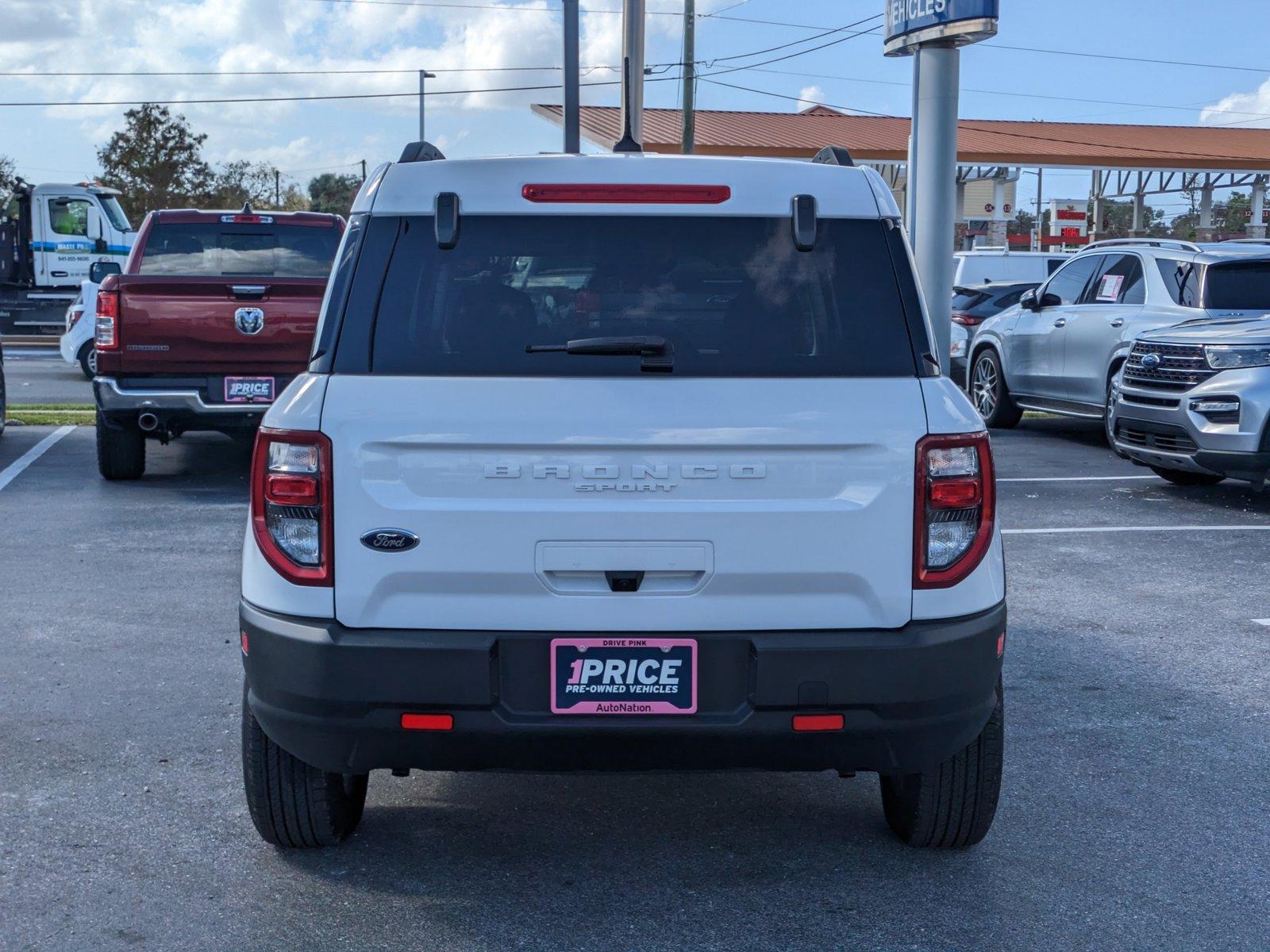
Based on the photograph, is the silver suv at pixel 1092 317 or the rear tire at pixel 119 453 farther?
the silver suv at pixel 1092 317

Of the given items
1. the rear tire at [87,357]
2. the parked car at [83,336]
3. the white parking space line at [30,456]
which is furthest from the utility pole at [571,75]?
the rear tire at [87,357]

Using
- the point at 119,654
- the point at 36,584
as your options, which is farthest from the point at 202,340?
the point at 119,654

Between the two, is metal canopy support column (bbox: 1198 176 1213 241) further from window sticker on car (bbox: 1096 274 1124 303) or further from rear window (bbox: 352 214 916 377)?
rear window (bbox: 352 214 916 377)

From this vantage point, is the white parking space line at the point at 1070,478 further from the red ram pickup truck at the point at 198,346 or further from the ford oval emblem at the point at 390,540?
the ford oval emblem at the point at 390,540

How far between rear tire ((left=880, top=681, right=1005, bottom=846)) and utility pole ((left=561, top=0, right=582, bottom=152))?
14112mm

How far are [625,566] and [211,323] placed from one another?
7.54 m

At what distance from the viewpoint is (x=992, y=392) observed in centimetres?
1565

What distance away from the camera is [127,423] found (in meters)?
10.5

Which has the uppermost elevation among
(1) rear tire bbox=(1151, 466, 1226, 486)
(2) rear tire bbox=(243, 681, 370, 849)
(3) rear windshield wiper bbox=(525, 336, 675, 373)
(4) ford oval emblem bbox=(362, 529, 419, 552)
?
(3) rear windshield wiper bbox=(525, 336, 675, 373)

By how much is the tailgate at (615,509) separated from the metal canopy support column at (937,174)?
33.7 feet

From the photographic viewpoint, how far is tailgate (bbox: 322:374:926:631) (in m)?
3.47

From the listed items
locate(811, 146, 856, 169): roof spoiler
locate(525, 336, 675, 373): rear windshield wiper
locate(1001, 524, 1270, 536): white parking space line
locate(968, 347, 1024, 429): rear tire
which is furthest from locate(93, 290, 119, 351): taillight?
locate(968, 347, 1024, 429): rear tire

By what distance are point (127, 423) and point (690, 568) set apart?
7.96 meters

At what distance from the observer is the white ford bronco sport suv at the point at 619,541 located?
347 centimetres
